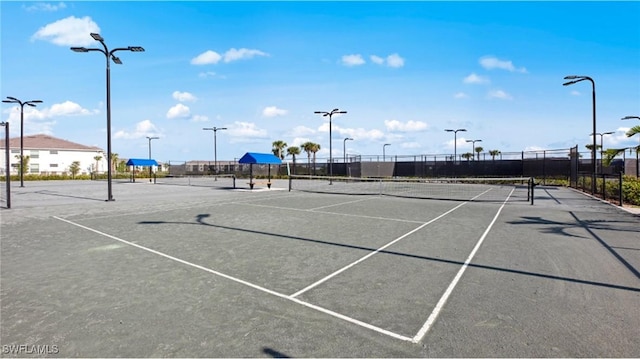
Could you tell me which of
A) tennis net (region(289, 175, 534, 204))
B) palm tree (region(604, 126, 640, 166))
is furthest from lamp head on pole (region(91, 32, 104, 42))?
palm tree (region(604, 126, 640, 166))

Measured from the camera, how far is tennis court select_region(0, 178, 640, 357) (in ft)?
12.5

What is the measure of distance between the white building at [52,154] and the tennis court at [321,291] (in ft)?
236

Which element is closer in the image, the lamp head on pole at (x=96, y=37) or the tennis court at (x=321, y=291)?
the tennis court at (x=321, y=291)

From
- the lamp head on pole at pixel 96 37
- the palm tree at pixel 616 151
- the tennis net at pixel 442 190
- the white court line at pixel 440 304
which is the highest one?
the lamp head on pole at pixel 96 37

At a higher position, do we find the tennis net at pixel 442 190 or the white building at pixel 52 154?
the white building at pixel 52 154

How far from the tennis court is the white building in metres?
72.0

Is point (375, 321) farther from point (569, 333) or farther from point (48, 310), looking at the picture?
point (48, 310)

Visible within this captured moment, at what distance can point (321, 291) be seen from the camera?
5.41 meters

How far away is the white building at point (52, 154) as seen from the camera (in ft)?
221

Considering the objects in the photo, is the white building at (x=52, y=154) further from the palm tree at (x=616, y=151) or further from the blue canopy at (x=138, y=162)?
the palm tree at (x=616, y=151)

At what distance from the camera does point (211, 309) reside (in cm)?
473

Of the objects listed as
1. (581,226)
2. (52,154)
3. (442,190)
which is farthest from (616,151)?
(52,154)

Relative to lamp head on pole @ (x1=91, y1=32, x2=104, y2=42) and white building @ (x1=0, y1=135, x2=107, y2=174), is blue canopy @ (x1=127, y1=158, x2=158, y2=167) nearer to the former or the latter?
lamp head on pole @ (x1=91, y1=32, x2=104, y2=42)

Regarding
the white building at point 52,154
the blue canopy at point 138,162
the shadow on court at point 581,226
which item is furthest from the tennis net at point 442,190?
the white building at point 52,154
